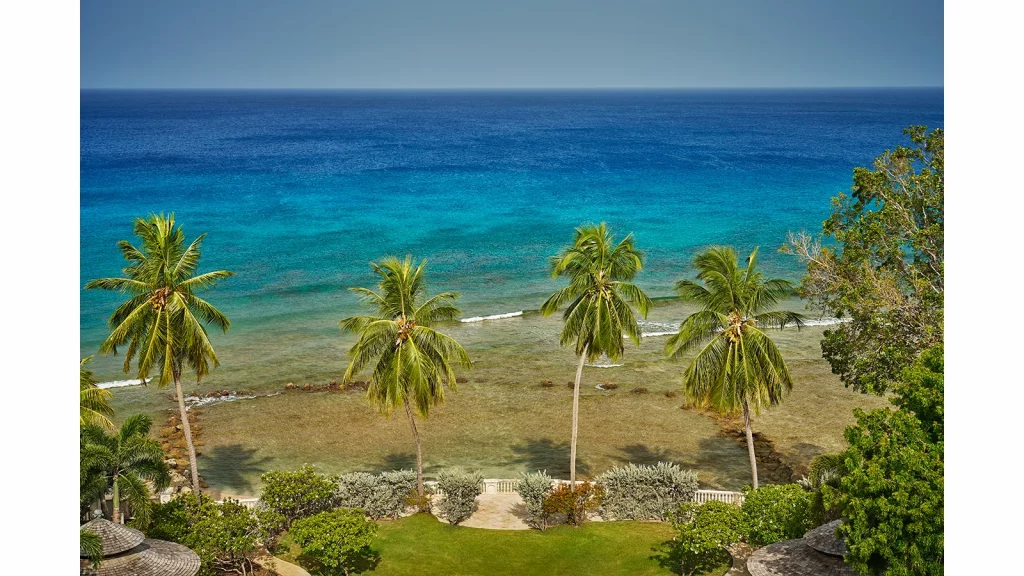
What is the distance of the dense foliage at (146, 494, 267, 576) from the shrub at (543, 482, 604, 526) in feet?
22.5

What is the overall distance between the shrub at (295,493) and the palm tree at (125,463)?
125 inches

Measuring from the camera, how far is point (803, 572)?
53.8ft

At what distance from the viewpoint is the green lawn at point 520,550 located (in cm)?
1945

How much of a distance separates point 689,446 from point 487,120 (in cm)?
14656

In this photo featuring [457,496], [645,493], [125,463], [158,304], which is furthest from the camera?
[457,496]

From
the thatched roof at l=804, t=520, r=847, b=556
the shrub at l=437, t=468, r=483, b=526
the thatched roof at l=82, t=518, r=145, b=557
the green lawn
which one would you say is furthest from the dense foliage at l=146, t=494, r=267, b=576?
the thatched roof at l=804, t=520, r=847, b=556

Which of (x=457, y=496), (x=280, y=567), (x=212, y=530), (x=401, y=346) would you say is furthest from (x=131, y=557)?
(x=457, y=496)

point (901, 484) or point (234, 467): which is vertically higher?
point (901, 484)

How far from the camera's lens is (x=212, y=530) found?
1850cm

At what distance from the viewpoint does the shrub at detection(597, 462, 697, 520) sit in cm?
2191

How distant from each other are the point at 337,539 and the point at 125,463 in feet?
15.1

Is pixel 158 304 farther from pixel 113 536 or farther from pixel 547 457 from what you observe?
pixel 547 457

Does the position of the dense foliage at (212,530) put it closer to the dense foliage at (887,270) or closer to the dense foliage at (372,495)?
the dense foliage at (372,495)

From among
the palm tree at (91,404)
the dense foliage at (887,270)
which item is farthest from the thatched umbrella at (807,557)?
the palm tree at (91,404)
